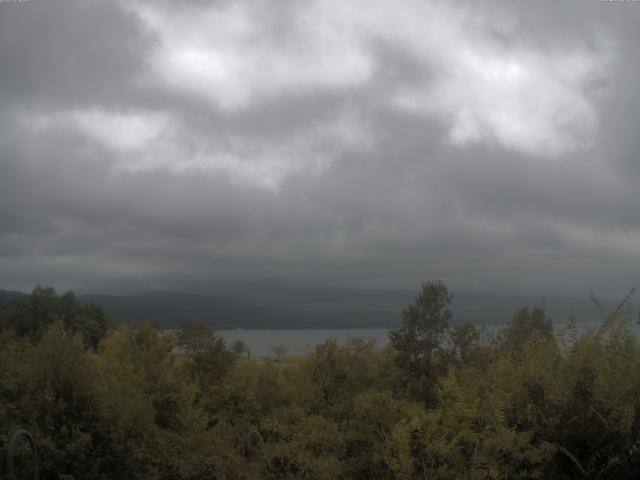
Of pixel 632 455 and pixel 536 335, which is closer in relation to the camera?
pixel 632 455

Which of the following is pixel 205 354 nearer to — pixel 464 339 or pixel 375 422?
pixel 464 339

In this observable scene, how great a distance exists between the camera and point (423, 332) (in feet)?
152

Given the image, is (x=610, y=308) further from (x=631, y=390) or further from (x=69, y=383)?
(x=69, y=383)

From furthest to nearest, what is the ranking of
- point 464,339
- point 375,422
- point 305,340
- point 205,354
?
point 305,340 → point 464,339 → point 205,354 → point 375,422

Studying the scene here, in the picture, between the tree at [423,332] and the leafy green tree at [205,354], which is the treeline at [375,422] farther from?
the tree at [423,332]

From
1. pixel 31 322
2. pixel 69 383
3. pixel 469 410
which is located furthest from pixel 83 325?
pixel 469 410

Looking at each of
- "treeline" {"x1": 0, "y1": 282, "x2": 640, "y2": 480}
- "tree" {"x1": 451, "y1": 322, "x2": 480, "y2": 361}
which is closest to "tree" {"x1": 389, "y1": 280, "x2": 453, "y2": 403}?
"tree" {"x1": 451, "y1": 322, "x2": 480, "y2": 361}

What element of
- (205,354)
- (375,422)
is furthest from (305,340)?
(375,422)

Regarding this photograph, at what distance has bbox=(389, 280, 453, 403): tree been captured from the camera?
148 ft

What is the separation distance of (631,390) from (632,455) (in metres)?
1.13

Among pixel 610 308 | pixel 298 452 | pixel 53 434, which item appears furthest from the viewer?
pixel 298 452

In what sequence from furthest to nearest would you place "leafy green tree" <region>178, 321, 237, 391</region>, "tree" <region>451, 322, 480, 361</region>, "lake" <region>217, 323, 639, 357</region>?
"tree" <region>451, 322, 480, 361</region> → "lake" <region>217, 323, 639, 357</region> → "leafy green tree" <region>178, 321, 237, 391</region>

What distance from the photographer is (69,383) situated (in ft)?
56.9

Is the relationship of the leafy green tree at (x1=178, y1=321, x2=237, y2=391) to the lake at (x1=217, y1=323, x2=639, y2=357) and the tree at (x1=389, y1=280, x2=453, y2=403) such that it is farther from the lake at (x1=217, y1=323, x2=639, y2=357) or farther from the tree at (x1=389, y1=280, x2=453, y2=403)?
the tree at (x1=389, y1=280, x2=453, y2=403)
